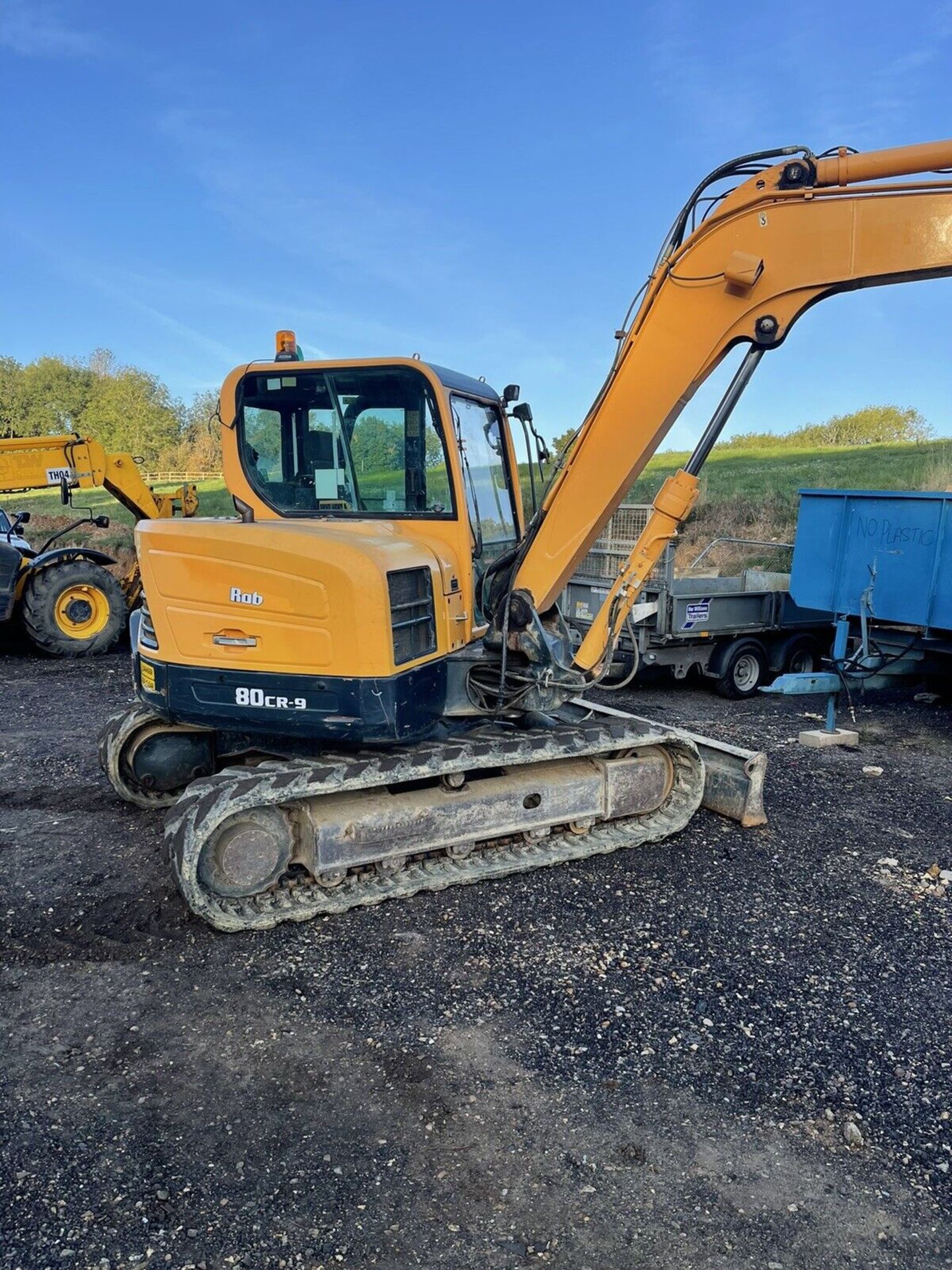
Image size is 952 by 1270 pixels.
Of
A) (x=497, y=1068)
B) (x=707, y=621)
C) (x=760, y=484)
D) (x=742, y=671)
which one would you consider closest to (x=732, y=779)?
(x=497, y=1068)

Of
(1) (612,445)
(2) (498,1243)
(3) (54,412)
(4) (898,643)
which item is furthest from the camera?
(3) (54,412)

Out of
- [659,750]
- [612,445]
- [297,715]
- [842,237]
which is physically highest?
[842,237]

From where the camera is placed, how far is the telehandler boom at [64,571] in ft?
36.2

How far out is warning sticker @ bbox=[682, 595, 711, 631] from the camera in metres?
9.04

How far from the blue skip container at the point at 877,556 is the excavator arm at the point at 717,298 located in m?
3.77

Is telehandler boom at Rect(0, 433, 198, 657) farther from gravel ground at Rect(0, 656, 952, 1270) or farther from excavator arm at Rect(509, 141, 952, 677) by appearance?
excavator arm at Rect(509, 141, 952, 677)

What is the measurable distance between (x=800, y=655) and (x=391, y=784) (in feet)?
22.5

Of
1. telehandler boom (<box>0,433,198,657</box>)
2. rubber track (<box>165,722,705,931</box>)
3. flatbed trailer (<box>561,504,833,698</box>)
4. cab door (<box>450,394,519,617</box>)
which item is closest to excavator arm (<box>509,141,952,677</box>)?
cab door (<box>450,394,519,617</box>)

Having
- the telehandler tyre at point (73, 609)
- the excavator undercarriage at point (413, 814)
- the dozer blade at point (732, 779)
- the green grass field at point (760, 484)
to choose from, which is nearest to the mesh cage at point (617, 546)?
the green grass field at point (760, 484)

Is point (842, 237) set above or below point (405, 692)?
above

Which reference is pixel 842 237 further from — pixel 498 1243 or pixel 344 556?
pixel 498 1243

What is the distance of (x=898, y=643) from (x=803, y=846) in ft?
12.1

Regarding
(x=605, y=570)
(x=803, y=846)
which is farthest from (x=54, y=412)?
(x=803, y=846)

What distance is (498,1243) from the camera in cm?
258
